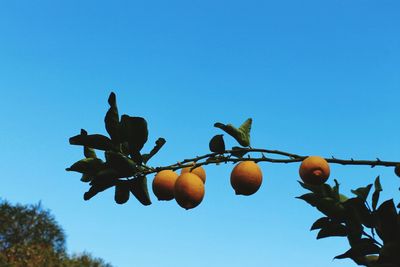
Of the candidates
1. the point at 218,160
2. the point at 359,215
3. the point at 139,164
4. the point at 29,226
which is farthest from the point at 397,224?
the point at 29,226

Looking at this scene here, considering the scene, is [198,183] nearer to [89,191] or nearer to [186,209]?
[186,209]

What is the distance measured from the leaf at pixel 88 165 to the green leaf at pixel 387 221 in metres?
1.48

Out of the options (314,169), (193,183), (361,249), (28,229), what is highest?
(28,229)

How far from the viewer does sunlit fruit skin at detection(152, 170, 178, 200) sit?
8.80 feet

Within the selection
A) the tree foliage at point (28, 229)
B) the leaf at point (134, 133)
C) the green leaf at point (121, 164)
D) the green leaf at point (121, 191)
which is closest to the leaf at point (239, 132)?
the leaf at point (134, 133)

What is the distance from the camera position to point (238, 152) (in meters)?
2.60

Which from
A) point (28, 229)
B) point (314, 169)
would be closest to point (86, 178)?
point (314, 169)

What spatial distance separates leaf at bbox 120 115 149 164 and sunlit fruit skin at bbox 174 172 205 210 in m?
0.27

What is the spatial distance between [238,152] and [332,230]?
0.75m

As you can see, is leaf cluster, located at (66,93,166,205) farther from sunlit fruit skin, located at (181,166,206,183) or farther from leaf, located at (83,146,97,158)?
sunlit fruit skin, located at (181,166,206,183)

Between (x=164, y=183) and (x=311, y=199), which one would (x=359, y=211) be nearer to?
(x=311, y=199)

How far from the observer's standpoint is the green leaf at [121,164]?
2.60 m

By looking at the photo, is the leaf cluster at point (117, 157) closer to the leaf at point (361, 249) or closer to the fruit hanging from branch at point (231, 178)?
the fruit hanging from branch at point (231, 178)

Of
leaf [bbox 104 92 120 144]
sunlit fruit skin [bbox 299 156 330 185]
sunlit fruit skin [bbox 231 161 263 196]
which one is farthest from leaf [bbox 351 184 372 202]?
leaf [bbox 104 92 120 144]
